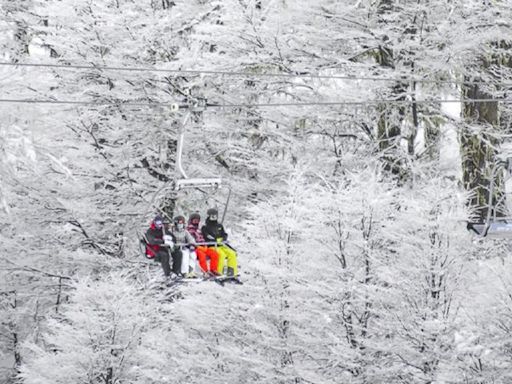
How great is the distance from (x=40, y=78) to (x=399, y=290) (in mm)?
8926

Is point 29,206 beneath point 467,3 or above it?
beneath

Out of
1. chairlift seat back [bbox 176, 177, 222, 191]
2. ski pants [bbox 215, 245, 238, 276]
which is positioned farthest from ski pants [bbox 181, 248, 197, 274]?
chairlift seat back [bbox 176, 177, 222, 191]

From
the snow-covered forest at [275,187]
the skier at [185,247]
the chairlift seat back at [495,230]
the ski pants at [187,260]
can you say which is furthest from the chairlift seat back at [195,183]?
the snow-covered forest at [275,187]

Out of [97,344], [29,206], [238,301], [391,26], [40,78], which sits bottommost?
[97,344]

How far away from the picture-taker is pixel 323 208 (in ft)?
57.9

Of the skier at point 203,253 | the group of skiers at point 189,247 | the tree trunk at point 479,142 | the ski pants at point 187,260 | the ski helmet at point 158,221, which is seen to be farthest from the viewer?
the tree trunk at point 479,142

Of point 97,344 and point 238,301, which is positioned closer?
point 238,301

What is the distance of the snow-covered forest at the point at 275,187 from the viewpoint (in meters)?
16.2

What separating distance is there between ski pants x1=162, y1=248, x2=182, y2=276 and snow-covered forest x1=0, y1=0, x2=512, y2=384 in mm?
3493

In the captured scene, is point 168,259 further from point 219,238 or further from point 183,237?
point 219,238

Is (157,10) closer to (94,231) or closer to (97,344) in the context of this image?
(94,231)

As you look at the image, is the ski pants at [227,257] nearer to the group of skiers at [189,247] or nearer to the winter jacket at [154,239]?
the group of skiers at [189,247]

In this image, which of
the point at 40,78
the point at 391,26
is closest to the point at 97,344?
the point at 40,78

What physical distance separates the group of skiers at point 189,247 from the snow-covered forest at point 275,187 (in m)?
3.36
